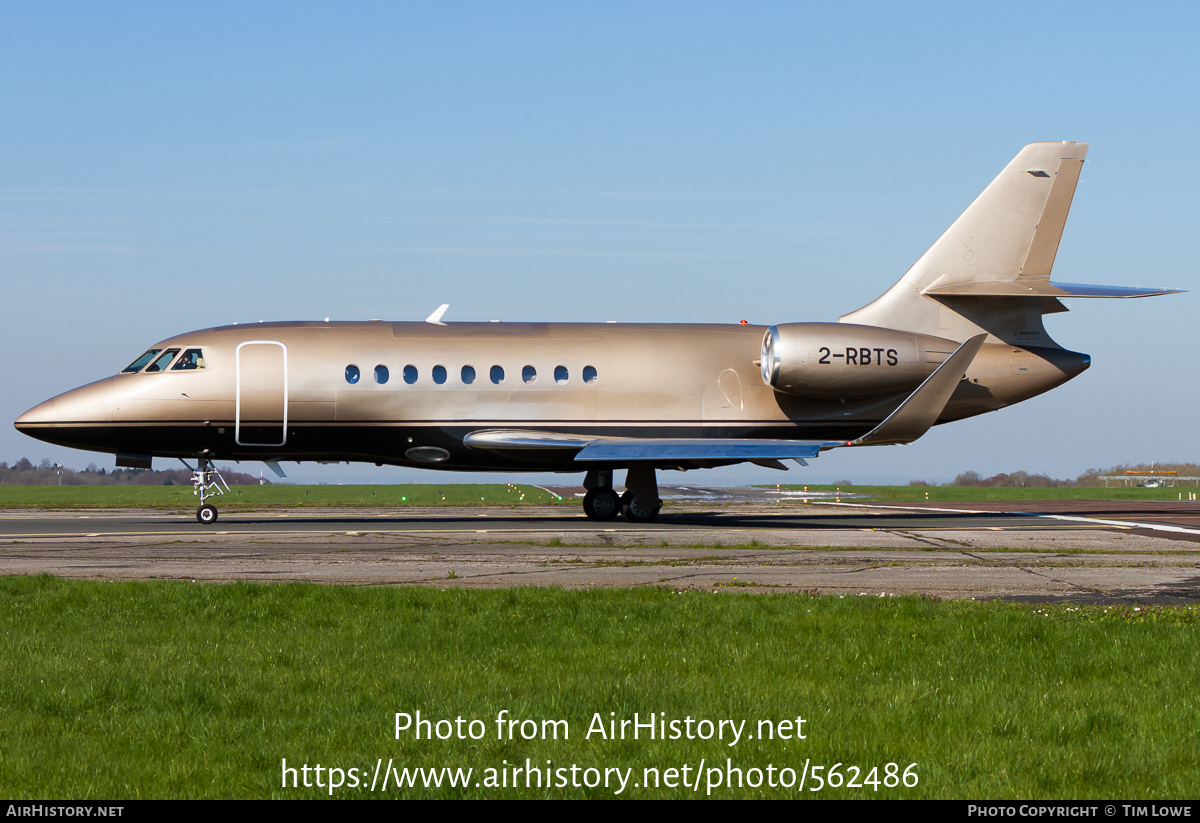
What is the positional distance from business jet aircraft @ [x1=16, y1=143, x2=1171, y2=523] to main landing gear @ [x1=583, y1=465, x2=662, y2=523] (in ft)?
0.13

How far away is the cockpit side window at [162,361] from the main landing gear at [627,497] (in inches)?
413

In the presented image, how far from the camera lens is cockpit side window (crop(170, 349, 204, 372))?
88.2 feet

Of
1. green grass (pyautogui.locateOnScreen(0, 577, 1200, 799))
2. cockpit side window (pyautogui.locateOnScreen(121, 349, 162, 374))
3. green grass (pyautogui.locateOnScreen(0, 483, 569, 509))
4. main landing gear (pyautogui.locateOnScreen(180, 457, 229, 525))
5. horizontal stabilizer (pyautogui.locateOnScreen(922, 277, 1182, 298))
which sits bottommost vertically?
green grass (pyautogui.locateOnScreen(0, 483, 569, 509))

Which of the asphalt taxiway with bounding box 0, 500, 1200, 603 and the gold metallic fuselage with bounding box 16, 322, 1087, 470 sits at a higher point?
the gold metallic fuselage with bounding box 16, 322, 1087, 470

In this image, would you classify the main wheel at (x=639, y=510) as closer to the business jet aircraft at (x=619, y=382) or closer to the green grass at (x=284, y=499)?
the business jet aircraft at (x=619, y=382)

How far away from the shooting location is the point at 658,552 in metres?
18.8

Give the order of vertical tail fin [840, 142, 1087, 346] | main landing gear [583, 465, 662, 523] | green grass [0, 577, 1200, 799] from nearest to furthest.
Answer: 1. green grass [0, 577, 1200, 799]
2. main landing gear [583, 465, 662, 523]
3. vertical tail fin [840, 142, 1087, 346]

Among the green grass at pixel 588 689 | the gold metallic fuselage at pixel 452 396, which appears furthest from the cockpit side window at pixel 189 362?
the green grass at pixel 588 689

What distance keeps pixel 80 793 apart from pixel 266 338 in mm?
22755

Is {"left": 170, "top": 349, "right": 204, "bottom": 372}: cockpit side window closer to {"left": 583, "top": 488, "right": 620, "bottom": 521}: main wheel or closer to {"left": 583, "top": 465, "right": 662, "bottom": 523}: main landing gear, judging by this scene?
{"left": 583, "top": 465, "right": 662, "bottom": 523}: main landing gear

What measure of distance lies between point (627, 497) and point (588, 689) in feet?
68.5

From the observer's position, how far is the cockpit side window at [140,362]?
88.5ft

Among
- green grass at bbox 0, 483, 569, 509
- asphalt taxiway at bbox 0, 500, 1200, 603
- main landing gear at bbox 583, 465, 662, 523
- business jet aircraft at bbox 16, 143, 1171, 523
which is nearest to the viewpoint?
asphalt taxiway at bbox 0, 500, 1200, 603

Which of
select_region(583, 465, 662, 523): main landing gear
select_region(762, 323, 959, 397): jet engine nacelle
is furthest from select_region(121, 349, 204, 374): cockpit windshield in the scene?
select_region(762, 323, 959, 397): jet engine nacelle
